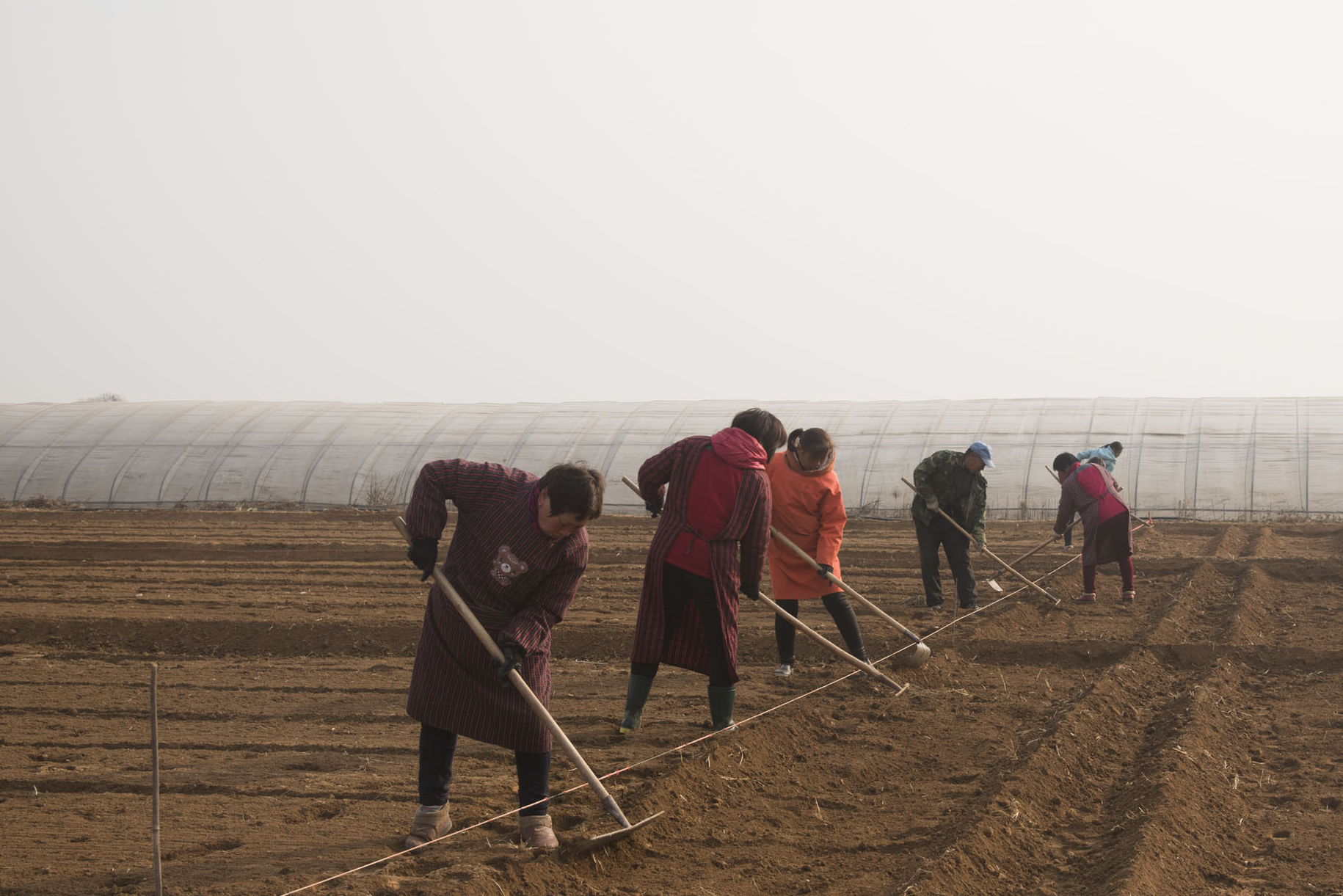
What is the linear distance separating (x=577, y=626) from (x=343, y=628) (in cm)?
180

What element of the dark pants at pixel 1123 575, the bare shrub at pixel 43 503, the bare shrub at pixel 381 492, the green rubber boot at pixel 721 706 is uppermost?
the dark pants at pixel 1123 575

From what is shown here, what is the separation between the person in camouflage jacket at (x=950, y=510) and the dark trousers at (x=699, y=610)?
454 centimetres

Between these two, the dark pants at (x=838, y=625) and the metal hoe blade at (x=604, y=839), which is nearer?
the metal hoe blade at (x=604, y=839)

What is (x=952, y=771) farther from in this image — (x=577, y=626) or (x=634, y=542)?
(x=634, y=542)

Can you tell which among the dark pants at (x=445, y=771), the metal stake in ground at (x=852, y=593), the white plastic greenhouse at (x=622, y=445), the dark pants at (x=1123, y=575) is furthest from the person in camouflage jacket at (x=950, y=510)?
the white plastic greenhouse at (x=622, y=445)

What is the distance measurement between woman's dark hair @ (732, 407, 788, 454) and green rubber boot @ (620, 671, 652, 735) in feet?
4.14

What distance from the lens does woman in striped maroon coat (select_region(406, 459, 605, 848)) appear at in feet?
12.2

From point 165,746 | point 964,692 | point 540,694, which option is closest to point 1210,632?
point 964,692

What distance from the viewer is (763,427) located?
17.1 ft

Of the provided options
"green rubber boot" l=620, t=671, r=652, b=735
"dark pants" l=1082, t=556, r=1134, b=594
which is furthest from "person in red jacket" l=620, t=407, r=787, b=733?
"dark pants" l=1082, t=556, r=1134, b=594

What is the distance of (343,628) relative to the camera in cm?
843

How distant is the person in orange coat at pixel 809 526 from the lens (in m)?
6.31

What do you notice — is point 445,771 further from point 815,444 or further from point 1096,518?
point 1096,518

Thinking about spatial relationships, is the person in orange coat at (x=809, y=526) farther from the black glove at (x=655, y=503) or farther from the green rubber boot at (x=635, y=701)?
the green rubber boot at (x=635, y=701)
